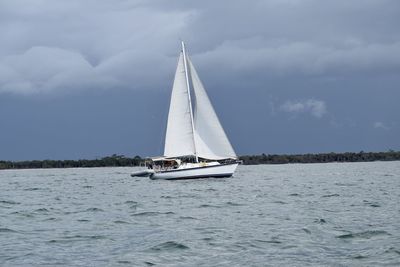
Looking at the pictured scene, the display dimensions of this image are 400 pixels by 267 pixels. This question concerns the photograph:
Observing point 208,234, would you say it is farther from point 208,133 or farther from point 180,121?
point 180,121

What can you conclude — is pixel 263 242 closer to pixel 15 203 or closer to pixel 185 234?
pixel 185 234

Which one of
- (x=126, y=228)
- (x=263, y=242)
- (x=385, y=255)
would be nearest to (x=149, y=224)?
(x=126, y=228)

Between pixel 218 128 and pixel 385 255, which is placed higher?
pixel 218 128

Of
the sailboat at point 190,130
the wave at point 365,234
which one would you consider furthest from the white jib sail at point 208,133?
the wave at point 365,234

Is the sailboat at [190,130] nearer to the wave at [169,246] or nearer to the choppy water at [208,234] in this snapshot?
the choppy water at [208,234]

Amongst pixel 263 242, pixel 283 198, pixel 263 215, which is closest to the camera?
pixel 263 242

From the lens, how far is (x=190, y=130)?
6956 centimetres

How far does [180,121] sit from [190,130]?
1.50 metres

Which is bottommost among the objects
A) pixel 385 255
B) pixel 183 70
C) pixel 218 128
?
pixel 385 255

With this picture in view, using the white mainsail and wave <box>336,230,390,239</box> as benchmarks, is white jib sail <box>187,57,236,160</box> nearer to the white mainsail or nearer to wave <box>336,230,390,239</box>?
the white mainsail

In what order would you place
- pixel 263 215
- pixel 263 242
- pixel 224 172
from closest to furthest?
pixel 263 242 < pixel 263 215 < pixel 224 172

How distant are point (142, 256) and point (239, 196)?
25671 mm

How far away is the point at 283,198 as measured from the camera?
1645 inches

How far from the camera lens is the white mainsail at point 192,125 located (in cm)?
6869
